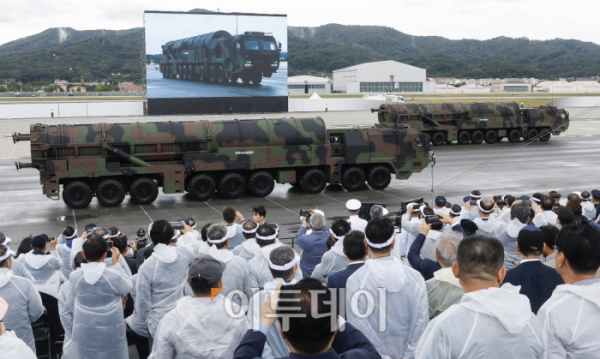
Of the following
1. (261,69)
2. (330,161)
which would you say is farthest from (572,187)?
(261,69)

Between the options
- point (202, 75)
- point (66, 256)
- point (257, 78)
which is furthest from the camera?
point (257, 78)

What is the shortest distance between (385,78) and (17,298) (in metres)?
97.5

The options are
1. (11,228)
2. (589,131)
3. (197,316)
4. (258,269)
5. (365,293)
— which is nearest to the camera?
(197,316)

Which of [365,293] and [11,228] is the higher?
[365,293]

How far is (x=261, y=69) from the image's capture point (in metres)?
55.5

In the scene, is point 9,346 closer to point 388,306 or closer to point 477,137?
point 388,306

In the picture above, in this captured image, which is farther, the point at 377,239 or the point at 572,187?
the point at 572,187

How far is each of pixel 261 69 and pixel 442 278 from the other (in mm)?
52374

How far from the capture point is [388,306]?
166 inches

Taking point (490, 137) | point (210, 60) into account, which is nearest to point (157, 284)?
point (490, 137)

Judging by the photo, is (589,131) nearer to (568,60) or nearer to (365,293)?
(365,293)

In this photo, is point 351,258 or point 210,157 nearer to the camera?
point 351,258

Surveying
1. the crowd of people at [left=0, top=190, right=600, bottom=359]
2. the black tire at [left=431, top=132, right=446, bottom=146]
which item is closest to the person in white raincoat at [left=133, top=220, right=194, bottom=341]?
the crowd of people at [left=0, top=190, right=600, bottom=359]

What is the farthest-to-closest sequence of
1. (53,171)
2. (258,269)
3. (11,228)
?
(53,171) < (11,228) < (258,269)
